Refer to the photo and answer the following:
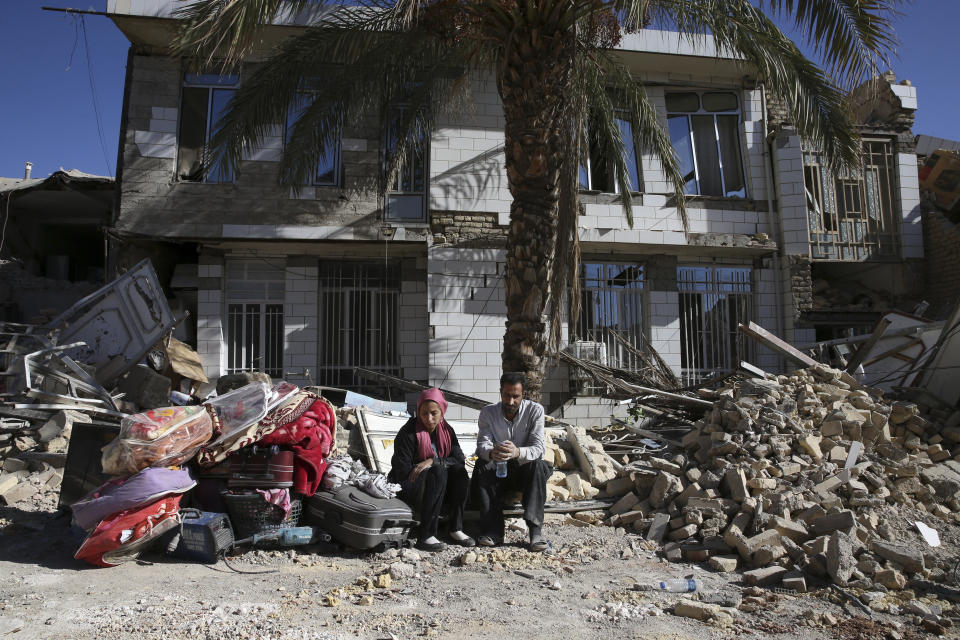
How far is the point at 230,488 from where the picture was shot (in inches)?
178

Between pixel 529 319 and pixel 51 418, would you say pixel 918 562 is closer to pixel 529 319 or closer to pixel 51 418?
pixel 529 319

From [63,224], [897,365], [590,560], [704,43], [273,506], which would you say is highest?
[704,43]

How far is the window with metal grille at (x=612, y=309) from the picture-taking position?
11.3 m

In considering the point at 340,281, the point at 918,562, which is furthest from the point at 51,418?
the point at 918,562

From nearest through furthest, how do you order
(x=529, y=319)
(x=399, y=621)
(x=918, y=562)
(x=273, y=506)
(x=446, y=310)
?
(x=399, y=621) < (x=918, y=562) < (x=273, y=506) < (x=529, y=319) < (x=446, y=310)

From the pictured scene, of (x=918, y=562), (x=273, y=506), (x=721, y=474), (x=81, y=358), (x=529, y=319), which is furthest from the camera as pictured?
(x=81, y=358)

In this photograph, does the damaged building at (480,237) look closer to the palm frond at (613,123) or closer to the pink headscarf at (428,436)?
the palm frond at (613,123)

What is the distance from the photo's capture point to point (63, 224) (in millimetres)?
14266

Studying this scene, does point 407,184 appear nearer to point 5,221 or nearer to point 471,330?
point 471,330

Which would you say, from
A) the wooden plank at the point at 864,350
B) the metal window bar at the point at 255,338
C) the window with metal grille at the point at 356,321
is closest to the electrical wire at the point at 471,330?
the window with metal grille at the point at 356,321

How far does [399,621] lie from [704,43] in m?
10.6

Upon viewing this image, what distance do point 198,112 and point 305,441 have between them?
8.26 meters

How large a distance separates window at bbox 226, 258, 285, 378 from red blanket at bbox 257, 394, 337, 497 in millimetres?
6300

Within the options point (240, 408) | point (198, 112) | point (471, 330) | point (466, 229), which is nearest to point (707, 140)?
point (466, 229)
